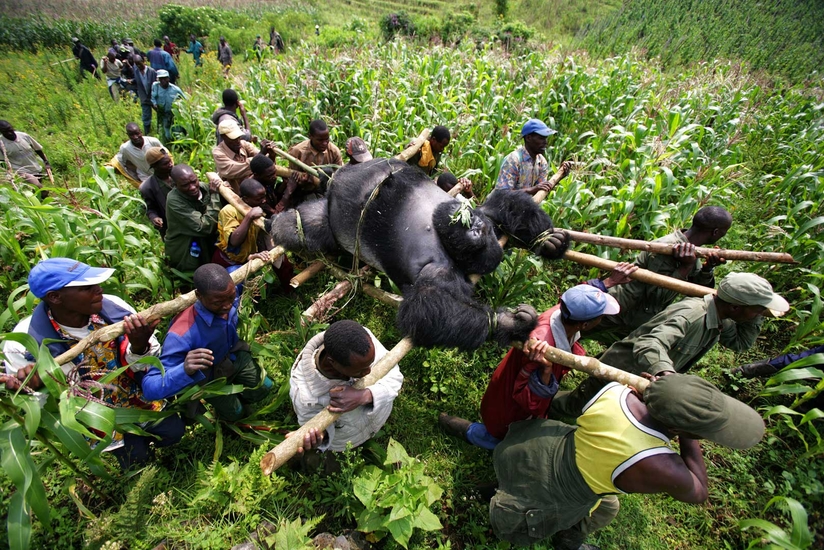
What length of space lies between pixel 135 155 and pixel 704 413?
6870 mm

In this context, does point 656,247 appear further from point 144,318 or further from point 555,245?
point 144,318

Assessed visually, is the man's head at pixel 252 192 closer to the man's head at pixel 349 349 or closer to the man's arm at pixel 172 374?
the man's arm at pixel 172 374

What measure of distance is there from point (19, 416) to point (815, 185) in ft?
28.3

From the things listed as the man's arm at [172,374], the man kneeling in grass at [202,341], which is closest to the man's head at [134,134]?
the man kneeling in grass at [202,341]

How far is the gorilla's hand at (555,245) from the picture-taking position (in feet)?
10.0

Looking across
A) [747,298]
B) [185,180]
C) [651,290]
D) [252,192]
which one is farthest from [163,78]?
[747,298]

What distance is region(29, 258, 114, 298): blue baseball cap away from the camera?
226cm

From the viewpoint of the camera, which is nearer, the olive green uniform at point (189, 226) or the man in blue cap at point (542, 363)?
the man in blue cap at point (542, 363)

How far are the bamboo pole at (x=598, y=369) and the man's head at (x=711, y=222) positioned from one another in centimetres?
191

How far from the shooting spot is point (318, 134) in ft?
15.3

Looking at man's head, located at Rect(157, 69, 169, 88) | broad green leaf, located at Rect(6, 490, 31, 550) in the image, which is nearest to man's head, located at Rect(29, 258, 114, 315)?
broad green leaf, located at Rect(6, 490, 31, 550)

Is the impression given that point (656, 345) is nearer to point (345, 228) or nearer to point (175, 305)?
point (345, 228)

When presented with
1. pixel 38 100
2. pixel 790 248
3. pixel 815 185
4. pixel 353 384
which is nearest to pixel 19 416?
pixel 353 384

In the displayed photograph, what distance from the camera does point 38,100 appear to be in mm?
10219
